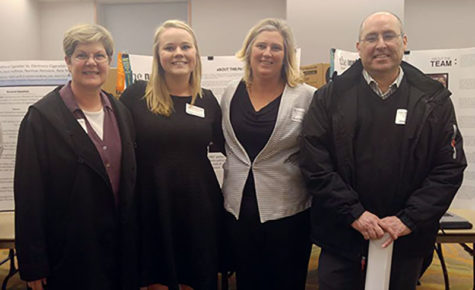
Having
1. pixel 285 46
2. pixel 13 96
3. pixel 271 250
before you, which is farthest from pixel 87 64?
pixel 13 96

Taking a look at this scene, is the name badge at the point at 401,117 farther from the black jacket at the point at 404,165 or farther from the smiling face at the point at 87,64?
the smiling face at the point at 87,64

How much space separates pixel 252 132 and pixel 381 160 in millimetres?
560

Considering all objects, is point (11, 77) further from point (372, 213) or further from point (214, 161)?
point (372, 213)

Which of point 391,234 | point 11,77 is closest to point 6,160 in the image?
point 11,77

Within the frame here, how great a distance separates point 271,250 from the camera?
169 centimetres

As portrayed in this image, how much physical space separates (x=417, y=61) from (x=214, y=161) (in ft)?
5.85

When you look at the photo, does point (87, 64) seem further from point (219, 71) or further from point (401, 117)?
point (219, 71)

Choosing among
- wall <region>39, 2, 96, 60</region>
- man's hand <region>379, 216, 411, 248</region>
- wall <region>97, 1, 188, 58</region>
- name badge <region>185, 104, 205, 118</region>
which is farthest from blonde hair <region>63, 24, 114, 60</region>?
wall <region>39, 2, 96, 60</region>

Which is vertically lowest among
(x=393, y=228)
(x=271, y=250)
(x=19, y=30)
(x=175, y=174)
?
(x=271, y=250)

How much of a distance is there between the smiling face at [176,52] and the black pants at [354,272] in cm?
106

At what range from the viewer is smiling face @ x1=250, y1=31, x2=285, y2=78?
1.72 meters

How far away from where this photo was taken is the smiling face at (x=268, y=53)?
1.72 metres

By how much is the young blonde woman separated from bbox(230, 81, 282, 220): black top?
0.16 m

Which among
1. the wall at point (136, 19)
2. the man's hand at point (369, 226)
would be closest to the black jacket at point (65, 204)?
the man's hand at point (369, 226)
